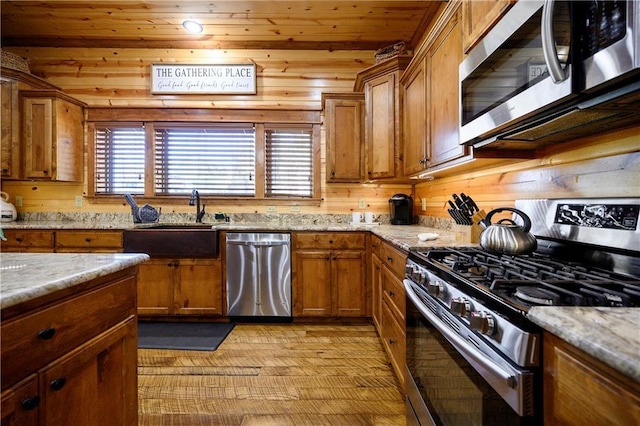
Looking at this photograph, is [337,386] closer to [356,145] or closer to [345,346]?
[345,346]

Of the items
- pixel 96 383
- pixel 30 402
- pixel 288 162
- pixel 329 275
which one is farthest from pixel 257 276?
pixel 30 402

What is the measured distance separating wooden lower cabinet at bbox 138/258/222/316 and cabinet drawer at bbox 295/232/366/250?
2.72 ft

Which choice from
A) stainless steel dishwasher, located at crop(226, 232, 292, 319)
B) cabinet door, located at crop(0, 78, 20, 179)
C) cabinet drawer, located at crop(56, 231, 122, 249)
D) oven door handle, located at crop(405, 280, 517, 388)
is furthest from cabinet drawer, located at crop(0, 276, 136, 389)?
cabinet door, located at crop(0, 78, 20, 179)

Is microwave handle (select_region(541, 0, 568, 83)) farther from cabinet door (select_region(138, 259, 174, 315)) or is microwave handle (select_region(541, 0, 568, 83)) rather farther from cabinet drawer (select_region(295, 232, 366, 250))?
cabinet door (select_region(138, 259, 174, 315))

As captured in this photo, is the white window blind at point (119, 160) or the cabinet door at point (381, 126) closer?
the cabinet door at point (381, 126)

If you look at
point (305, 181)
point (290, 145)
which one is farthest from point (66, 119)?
point (305, 181)

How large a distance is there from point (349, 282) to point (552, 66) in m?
2.29

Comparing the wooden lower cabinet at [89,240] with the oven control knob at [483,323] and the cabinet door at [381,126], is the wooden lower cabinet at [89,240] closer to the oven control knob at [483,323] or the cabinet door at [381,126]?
the cabinet door at [381,126]

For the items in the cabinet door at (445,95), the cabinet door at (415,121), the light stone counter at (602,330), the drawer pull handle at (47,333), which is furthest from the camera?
the cabinet door at (415,121)

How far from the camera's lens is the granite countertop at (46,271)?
0.72 meters

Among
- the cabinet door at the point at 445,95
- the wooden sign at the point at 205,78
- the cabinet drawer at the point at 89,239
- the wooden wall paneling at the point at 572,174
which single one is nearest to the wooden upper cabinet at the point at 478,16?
the cabinet door at the point at 445,95

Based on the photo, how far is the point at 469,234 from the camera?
1.72 metres

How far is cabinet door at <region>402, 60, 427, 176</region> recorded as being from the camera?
7.45 ft

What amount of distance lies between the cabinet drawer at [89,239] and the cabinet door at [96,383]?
2018 millimetres
